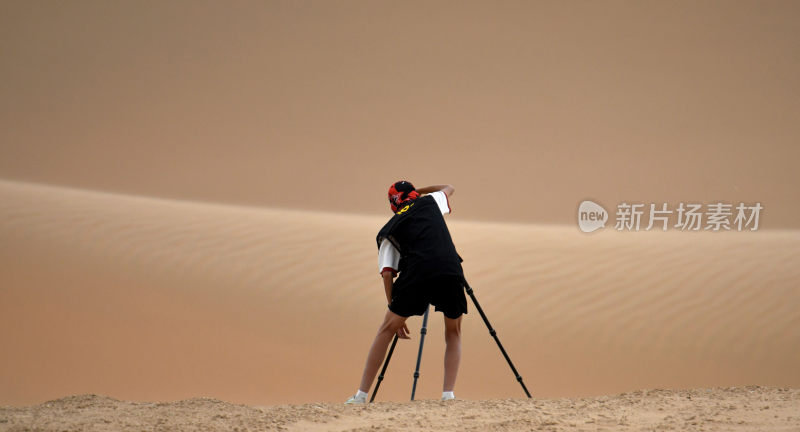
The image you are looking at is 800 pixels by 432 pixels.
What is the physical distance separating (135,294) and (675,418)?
575 centimetres

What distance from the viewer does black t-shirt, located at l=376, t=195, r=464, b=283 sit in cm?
353

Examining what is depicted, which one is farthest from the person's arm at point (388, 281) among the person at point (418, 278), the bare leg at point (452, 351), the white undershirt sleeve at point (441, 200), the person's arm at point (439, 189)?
the person's arm at point (439, 189)

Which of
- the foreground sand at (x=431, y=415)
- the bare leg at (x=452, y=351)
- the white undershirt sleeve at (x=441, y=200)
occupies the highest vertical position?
the white undershirt sleeve at (x=441, y=200)

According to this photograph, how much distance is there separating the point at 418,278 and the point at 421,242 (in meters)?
0.18

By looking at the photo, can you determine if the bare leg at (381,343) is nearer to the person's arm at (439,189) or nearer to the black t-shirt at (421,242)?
the black t-shirt at (421,242)

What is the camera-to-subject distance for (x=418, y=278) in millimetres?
3508

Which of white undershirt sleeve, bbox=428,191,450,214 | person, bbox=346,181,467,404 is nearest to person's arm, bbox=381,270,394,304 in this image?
person, bbox=346,181,467,404

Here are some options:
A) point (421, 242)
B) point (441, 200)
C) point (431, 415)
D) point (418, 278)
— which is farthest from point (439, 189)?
point (431, 415)

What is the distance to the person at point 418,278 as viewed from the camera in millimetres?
3523

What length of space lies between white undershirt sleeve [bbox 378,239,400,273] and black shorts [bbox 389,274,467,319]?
9 centimetres

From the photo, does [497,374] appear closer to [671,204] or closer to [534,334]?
[534,334]

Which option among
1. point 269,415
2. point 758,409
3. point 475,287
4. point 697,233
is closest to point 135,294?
point 475,287

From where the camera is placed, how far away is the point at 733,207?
13195mm

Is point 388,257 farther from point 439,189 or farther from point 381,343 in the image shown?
point 439,189
